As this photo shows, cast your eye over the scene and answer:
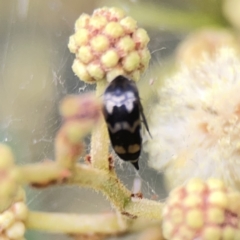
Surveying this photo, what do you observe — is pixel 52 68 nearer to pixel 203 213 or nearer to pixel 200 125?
pixel 200 125

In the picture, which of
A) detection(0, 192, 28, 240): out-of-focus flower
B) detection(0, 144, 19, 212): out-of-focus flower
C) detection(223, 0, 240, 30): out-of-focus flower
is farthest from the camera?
detection(223, 0, 240, 30): out-of-focus flower

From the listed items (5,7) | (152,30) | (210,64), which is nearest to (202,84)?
(210,64)

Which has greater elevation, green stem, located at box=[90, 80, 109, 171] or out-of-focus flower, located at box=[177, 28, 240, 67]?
green stem, located at box=[90, 80, 109, 171]

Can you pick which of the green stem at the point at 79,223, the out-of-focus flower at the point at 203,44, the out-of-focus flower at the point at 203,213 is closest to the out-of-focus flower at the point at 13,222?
the green stem at the point at 79,223

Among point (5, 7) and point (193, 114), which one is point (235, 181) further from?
point (5, 7)

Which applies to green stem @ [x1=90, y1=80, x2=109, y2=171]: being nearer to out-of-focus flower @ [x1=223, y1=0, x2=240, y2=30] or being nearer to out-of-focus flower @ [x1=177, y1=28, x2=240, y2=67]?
out-of-focus flower @ [x1=177, y1=28, x2=240, y2=67]

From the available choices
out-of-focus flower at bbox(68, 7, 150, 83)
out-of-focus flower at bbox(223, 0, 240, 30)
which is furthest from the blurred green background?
out-of-focus flower at bbox(68, 7, 150, 83)

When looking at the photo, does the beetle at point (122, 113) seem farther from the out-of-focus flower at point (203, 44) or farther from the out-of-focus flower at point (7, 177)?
the out-of-focus flower at point (203, 44)
